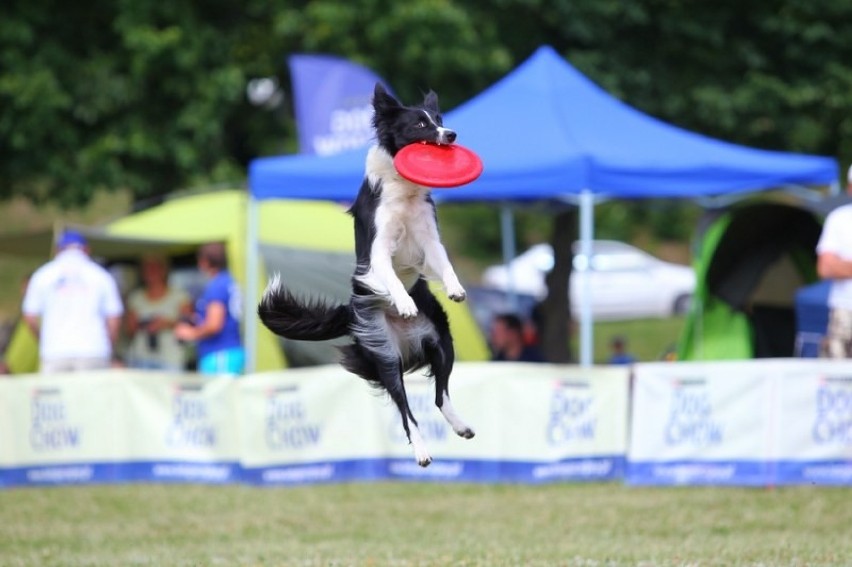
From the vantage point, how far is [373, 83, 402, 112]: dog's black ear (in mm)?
5996

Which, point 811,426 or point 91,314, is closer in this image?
point 811,426

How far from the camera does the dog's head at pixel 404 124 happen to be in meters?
5.83

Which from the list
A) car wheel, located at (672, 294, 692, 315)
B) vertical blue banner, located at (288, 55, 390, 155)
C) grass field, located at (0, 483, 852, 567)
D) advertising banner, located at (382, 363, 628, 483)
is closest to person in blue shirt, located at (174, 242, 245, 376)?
grass field, located at (0, 483, 852, 567)

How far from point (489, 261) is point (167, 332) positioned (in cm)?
2000

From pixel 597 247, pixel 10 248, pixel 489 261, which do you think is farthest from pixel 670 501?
pixel 489 261

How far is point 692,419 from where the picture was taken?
964 centimetres

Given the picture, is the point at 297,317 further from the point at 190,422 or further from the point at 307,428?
the point at 190,422

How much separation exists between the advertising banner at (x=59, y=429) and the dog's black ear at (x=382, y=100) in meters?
5.53

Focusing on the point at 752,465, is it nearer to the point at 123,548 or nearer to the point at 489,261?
the point at 123,548

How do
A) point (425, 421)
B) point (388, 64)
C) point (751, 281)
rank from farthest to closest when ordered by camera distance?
point (388, 64) < point (751, 281) < point (425, 421)

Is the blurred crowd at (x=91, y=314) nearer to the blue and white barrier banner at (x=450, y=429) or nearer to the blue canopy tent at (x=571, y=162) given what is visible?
the blue canopy tent at (x=571, y=162)

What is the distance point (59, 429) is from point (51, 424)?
0.08 metres

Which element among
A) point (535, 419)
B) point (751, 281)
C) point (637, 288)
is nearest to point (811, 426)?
point (535, 419)

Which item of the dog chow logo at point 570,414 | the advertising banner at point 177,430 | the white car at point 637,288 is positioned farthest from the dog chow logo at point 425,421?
the white car at point 637,288
